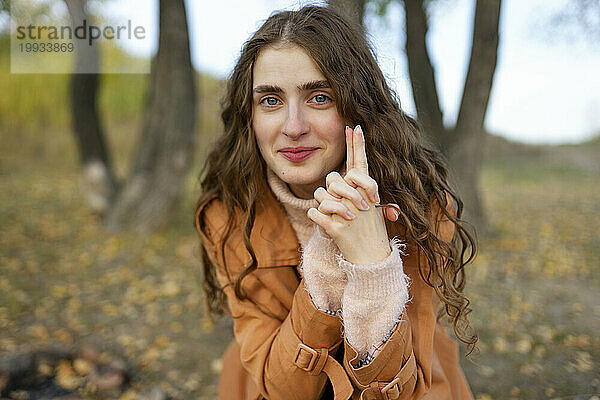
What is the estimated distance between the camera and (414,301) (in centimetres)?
193

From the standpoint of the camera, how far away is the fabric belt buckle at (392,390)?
5.48ft

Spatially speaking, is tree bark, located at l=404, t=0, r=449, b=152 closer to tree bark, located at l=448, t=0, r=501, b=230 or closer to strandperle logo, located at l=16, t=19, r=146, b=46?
tree bark, located at l=448, t=0, r=501, b=230

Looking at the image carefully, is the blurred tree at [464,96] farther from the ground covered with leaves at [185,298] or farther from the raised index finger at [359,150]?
the raised index finger at [359,150]

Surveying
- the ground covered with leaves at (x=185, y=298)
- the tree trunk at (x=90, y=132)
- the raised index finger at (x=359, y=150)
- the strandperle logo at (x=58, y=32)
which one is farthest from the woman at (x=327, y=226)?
the tree trunk at (x=90, y=132)

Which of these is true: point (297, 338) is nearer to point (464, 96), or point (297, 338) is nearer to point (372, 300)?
point (372, 300)

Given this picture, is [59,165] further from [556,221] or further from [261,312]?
[261,312]

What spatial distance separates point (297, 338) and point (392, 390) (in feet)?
1.10

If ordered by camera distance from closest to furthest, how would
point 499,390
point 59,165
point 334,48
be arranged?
point 334,48, point 499,390, point 59,165

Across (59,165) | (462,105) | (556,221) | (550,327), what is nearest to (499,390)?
(550,327)

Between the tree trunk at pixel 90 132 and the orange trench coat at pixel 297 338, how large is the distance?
4941 millimetres

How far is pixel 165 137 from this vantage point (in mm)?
6000

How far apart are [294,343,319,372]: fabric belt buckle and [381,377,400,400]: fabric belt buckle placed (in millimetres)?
232

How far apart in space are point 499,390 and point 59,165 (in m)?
9.77

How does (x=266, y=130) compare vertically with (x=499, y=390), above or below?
above
